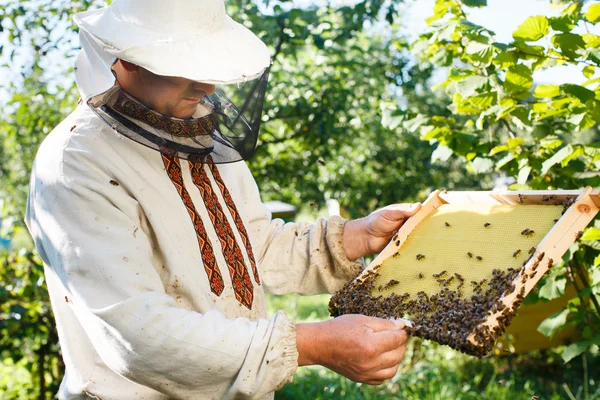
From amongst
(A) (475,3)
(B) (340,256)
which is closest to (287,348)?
(B) (340,256)

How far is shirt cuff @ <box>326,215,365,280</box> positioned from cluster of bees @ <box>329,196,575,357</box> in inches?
7.7

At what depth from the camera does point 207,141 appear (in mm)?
2273

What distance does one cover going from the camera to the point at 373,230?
2586mm

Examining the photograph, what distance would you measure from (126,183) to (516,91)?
6.70 feet

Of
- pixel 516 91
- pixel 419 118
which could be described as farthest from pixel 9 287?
pixel 516 91

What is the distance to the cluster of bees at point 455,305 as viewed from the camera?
6.01 feet

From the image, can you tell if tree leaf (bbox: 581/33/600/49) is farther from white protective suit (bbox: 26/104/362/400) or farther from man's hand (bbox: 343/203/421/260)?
white protective suit (bbox: 26/104/362/400)

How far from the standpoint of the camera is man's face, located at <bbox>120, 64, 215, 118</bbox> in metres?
2.00

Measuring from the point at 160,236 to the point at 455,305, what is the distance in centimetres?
99

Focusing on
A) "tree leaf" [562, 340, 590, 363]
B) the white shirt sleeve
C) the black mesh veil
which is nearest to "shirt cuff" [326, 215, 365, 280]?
the white shirt sleeve

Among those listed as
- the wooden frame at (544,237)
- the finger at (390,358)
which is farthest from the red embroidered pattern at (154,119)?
the finger at (390,358)

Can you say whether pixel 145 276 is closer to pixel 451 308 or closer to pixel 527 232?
pixel 451 308

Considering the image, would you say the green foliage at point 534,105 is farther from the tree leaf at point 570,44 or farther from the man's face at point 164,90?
the man's face at point 164,90

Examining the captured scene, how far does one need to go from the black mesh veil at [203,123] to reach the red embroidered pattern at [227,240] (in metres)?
0.08
